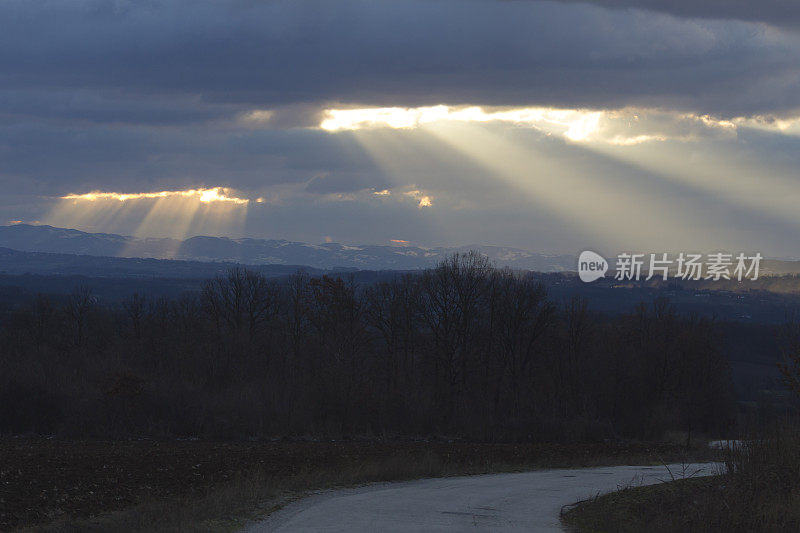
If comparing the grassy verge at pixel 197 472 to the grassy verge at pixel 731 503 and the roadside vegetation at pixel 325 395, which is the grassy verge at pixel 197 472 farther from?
the grassy verge at pixel 731 503

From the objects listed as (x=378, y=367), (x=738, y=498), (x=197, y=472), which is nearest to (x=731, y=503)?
(x=738, y=498)

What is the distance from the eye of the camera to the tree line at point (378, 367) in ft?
168

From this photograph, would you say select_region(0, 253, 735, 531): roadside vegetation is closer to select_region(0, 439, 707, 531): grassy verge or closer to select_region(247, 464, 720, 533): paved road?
select_region(0, 439, 707, 531): grassy verge

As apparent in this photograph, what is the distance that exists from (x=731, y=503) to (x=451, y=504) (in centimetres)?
767

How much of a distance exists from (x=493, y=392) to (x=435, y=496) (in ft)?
163

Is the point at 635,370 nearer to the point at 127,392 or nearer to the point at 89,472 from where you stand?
the point at 127,392

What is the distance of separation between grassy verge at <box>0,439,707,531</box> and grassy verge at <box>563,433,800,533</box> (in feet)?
22.6

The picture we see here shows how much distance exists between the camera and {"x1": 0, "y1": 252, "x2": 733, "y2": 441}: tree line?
168 feet

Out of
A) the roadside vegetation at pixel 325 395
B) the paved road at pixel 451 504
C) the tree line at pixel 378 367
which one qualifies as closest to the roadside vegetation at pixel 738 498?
the paved road at pixel 451 504

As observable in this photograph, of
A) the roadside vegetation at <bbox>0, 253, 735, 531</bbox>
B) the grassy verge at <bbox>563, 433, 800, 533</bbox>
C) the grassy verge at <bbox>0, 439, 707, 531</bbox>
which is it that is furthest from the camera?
the roadside vegetation at <bbox>0, 253, 735, 531</bbox>

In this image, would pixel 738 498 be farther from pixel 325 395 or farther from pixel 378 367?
pixel 378 367

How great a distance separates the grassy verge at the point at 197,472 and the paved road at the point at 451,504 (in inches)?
49.3

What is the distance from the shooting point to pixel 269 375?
64688 mm

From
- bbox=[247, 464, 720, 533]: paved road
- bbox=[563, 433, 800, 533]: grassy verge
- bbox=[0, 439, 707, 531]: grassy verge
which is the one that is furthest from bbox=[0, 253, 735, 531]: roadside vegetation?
bbox=[563, 433, 800, 533]: grassy verge
